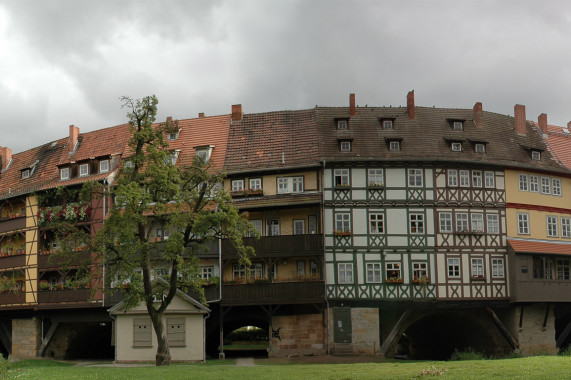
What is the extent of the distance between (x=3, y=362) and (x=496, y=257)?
26.8 metres

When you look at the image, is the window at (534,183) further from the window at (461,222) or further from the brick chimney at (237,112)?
the brick chimney at (237,112)

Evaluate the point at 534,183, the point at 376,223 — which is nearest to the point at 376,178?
the point at 376,223

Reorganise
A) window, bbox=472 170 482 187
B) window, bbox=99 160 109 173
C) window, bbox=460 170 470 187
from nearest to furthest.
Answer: window, bbox=460 170 470 187 → window, bbox=472 170 482 187 → window, bbox=99 160 109 173

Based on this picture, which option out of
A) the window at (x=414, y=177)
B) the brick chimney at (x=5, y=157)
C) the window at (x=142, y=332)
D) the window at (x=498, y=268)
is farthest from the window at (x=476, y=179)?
the brick chimney at (x=5, y=157)

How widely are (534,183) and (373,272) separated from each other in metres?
11.5

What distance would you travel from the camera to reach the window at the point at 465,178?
43.2m

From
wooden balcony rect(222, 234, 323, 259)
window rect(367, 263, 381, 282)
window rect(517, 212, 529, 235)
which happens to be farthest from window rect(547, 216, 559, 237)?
wooden balcony rect(222, 234, 323, 259)

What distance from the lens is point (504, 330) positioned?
4225 cm

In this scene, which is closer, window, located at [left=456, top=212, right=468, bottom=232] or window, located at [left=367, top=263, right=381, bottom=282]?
window, located at [left=367, top=263, right=381, bottom=282]

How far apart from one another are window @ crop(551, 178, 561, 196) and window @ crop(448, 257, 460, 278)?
8.28 metres

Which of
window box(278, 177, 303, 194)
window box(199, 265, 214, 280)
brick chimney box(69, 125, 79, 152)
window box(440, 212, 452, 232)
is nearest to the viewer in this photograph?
window box(440, 212, 452, 232)

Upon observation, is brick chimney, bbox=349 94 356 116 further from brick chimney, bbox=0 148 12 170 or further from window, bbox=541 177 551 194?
brick chimney, bbox=0 148 12 170

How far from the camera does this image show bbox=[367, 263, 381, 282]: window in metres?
41.5

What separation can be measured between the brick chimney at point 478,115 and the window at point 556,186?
17.9ft
